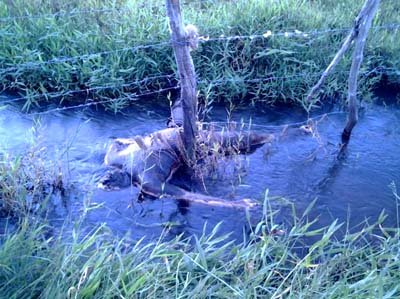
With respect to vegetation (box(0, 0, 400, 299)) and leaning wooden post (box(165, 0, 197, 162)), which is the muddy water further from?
leaning wooden post (box(165, 0, 197, 162))

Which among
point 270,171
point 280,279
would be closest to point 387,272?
point 280,279

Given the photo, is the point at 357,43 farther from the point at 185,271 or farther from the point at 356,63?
the point at 185,271

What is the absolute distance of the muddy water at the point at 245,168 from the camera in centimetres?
363

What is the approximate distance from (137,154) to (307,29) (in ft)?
8.27

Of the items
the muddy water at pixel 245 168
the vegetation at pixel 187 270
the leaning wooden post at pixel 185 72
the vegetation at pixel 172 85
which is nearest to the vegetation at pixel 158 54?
the vegetation at pixel 172 85

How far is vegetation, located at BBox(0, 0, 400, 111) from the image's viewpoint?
5.04 meters

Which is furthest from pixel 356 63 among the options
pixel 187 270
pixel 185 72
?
pixel 187 270

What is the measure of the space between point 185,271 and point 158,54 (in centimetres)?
287

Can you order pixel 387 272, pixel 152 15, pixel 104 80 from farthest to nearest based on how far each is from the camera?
pixel 152 15 → pixel 104 80 → pixel 387 272

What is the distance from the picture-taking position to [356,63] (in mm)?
4238

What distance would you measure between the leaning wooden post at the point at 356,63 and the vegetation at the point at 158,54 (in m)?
0.63

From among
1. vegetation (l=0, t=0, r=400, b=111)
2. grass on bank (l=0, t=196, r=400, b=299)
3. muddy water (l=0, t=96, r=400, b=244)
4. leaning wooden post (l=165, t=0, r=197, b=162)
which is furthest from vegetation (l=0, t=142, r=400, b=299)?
vegetation (l=0, t=0, r=400, b=111)

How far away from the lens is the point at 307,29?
565 centimetres

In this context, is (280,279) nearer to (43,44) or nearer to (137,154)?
(137,154)
